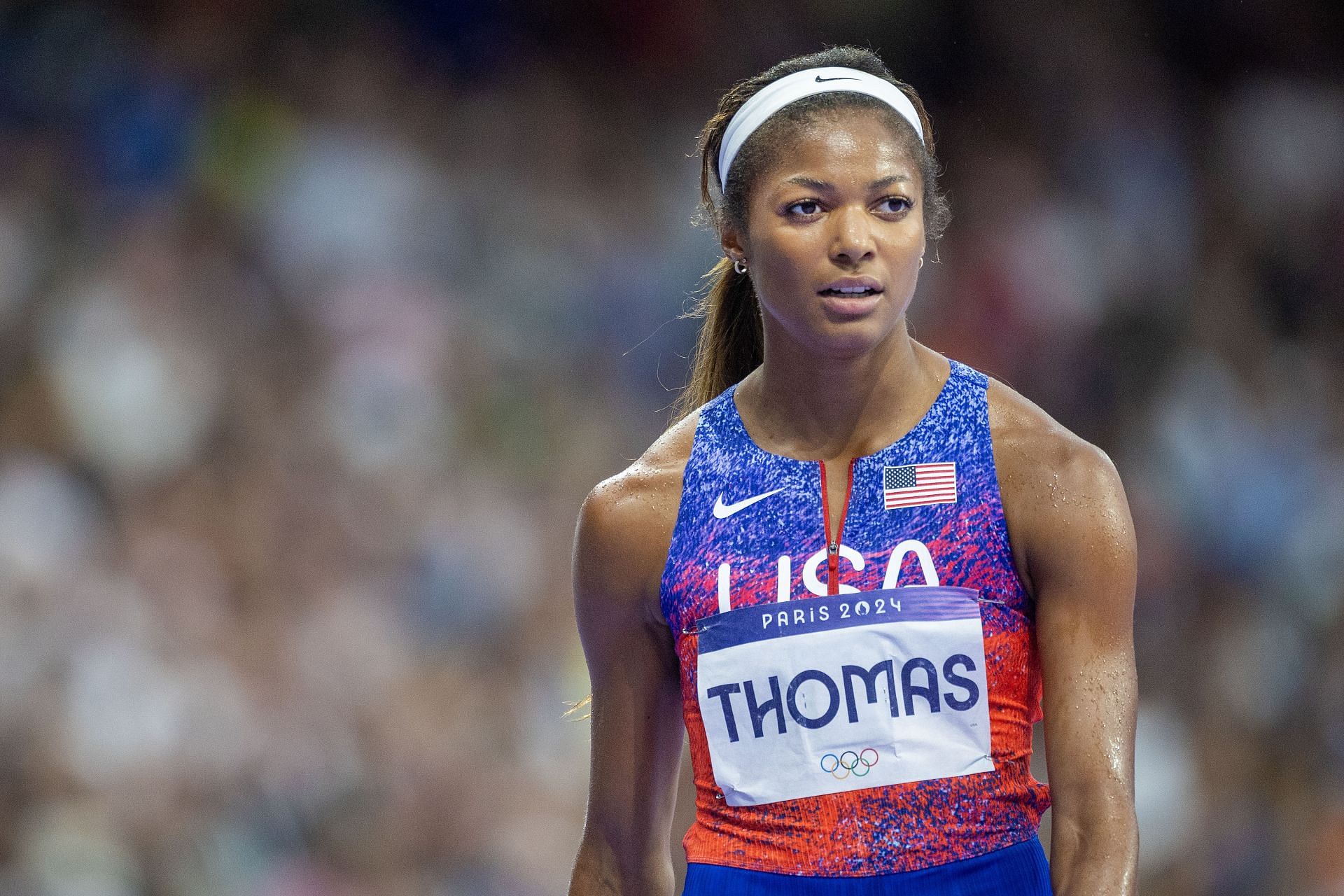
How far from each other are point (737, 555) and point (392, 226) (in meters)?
3.94

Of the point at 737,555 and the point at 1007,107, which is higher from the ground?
the point at 1007,107

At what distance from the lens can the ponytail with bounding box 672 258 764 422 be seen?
277 cm

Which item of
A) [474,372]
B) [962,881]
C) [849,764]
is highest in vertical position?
[474,372]

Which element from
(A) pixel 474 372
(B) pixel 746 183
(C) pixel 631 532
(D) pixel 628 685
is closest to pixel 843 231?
(B) pixel 746 183

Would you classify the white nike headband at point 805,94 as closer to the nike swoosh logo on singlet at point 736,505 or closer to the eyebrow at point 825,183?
the eyebrow at point 825,183

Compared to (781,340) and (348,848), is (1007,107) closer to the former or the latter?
(348,848)

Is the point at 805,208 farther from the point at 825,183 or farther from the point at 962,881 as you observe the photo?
the point at 962,881

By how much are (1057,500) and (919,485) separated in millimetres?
207

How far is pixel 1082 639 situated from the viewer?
214 cm

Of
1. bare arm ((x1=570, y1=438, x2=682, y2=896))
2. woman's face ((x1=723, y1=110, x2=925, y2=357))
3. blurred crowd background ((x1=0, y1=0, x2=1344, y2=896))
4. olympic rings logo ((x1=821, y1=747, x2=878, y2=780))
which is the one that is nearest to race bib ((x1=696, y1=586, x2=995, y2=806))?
olympic rings logo ((x1=821, y1=747, x2=878, y2=780))

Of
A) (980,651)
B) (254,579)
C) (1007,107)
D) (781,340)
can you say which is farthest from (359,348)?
(980,651)

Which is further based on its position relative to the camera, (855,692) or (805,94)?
(805,94)

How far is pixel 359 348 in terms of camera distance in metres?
5.72

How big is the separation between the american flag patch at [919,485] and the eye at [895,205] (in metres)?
0.39
